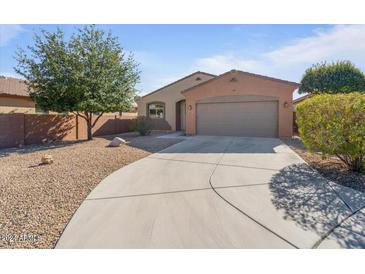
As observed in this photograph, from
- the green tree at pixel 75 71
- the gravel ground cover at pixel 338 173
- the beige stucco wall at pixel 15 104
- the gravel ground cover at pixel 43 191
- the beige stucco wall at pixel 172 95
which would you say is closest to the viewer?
the gravel ground cover at pixel 43 191

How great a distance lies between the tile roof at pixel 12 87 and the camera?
16.4 m

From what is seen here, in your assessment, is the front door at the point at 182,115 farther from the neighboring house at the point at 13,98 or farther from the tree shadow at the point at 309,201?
the tree shadow at the point at 309,201

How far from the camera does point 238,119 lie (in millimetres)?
15312

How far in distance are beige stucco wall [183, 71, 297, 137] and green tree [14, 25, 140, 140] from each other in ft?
18.7

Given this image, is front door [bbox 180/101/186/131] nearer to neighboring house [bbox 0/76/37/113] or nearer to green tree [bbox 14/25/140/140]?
green tree [bbox 14/25/140/140]

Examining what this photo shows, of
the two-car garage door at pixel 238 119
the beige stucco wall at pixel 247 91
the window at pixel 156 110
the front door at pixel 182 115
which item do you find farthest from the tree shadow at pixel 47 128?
the front door at pixel 182 115

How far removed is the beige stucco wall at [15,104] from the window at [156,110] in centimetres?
990

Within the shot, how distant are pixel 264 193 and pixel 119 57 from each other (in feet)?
37.4

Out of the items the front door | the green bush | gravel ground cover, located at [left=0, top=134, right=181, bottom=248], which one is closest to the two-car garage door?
the front door

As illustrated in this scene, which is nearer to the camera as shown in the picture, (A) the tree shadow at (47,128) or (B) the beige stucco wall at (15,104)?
(A) the tree shadow at (47,128)

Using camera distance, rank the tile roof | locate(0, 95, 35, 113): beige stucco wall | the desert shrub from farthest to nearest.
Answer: the desert shrub → the tile roof → locate(0, 95, 35, 113): beige stucco wall

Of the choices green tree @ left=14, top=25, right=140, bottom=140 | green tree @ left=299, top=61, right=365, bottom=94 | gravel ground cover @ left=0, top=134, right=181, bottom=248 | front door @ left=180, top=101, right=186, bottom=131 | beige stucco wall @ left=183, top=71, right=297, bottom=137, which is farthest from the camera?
front door @ left=180, top=101, right=186, bottom=131

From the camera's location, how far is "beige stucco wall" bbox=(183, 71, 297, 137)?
14.2 metres

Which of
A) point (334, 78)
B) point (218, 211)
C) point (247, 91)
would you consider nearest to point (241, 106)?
point (247, 91)
